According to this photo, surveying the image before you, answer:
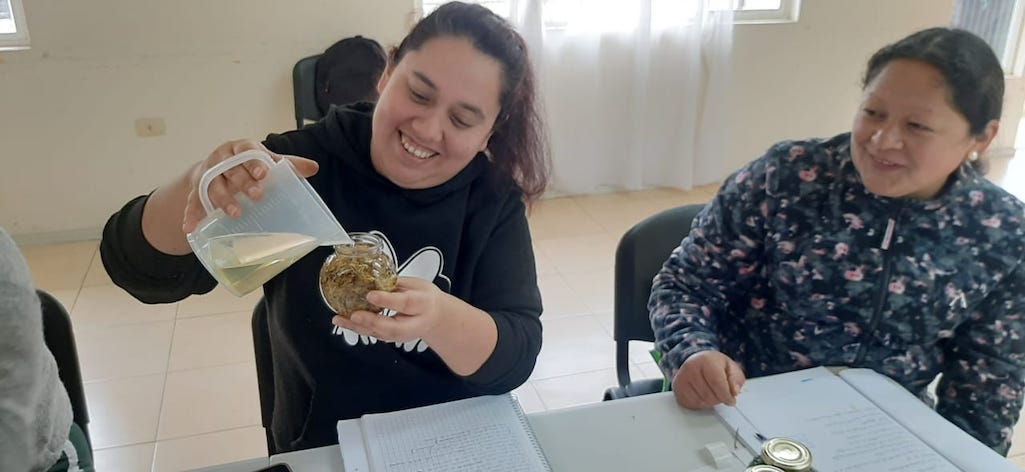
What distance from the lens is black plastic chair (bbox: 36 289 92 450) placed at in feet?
3.70

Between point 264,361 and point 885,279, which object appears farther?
point 264,361

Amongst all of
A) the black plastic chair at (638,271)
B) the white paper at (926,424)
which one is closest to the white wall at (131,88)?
the black plastic chair at (638,271)

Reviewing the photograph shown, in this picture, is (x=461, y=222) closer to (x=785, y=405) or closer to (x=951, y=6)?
(x=785, y=405)

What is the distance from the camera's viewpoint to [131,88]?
314 cm

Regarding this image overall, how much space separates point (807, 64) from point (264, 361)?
11.6 feet

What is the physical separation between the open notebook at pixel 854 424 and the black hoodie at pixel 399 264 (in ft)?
1.08

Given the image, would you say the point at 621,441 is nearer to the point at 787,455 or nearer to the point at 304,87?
the point at 787,455

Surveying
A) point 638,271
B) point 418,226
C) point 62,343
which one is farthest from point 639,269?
point 62,343

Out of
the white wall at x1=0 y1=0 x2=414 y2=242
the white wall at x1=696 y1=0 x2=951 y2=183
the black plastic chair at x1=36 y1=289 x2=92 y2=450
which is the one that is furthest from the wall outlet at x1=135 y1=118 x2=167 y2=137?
the white wall at x1=696 y1=0 x2=951 y2=183

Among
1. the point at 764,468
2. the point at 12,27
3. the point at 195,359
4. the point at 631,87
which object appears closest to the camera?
the point at 764,468

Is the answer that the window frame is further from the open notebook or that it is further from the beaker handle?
the beaker handle

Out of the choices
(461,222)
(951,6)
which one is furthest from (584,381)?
(951,6)

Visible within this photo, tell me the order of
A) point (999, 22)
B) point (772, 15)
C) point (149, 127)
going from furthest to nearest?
point (999, 22), point (772, 15), point (149, 127)

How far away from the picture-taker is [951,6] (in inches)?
158
